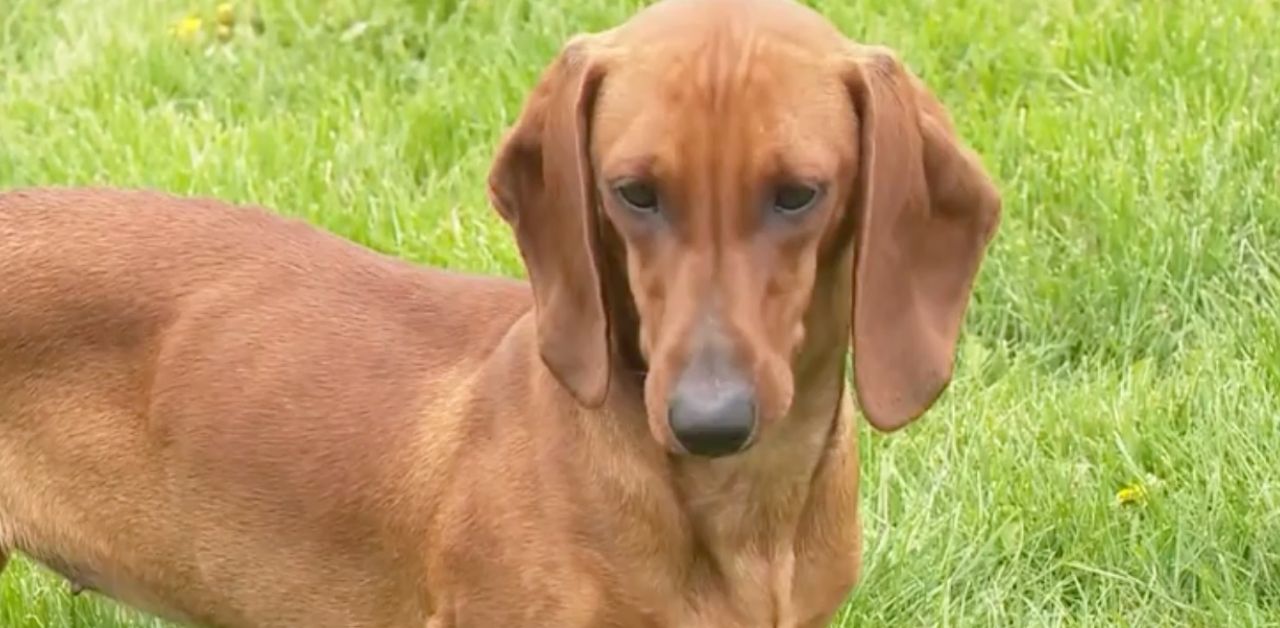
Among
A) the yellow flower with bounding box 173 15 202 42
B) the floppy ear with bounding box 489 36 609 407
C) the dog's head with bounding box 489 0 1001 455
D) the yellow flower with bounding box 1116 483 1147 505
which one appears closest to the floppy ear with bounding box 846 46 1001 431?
the dog's head with bounding box 489 0 1001 455

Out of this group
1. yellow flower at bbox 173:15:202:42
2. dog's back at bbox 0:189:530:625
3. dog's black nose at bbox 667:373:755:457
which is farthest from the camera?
yellow flower at bbox 173:15:202:42

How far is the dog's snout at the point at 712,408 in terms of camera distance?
9.43 ft

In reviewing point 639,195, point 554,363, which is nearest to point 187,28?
point 554,363

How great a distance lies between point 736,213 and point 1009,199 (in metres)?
2.30

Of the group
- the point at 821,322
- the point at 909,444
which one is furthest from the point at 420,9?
the point at 821,322

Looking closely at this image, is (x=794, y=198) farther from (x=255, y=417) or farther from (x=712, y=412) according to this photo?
(x=255, y=417)

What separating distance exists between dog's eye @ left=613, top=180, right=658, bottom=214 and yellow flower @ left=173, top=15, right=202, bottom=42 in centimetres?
352

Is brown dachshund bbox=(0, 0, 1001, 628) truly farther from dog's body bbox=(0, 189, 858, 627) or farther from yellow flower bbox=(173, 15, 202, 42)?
yellow flower bbox=(173, 15, 202, 42)

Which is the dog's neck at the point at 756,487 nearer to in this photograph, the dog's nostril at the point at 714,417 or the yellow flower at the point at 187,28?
the dog's nostril at the point at 714,417

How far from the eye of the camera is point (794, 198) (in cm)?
298

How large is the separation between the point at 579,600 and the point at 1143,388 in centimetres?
169

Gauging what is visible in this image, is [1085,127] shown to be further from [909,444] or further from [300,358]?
[300,358]

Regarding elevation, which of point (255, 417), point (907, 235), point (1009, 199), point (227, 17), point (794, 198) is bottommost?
point (227, 17)

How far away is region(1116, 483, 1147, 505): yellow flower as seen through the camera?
4.27 meters
